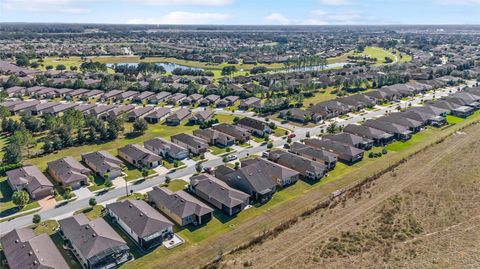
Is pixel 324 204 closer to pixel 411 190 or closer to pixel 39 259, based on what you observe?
pixel 411 190

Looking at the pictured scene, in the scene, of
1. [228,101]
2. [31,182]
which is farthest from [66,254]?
[228,101]

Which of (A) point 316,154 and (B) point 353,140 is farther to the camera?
(B) point 353,140

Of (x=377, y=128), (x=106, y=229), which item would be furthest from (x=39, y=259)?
(x=377, y=128)

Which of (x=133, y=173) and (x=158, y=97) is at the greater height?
(x=158, y=97)

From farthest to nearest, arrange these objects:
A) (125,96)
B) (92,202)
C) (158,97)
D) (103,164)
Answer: (125,96) < (158,97) < (103,164) < (92,202)

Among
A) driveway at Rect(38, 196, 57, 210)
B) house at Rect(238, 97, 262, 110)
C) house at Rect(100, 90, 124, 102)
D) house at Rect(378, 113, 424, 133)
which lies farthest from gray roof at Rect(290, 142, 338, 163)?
house at Rect(100, 90, 124, 102)

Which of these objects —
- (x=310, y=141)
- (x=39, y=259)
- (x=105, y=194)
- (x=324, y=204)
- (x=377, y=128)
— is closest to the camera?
(x=39, y=259)

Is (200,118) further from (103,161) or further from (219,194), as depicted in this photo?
(219,194)

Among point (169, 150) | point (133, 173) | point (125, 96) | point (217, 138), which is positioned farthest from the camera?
point (125, 96)
